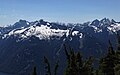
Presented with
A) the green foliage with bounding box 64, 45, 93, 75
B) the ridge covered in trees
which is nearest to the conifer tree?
the ridge covered in trees

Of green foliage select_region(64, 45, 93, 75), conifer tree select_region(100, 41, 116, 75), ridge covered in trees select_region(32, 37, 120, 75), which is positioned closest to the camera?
green foliage select_region(64, 45, 93, 75)

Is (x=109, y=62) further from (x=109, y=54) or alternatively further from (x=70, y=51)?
(x=70, y=51)

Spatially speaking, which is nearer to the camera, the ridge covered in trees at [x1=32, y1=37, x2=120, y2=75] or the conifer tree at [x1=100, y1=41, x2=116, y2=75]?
Result: the ridge covered in trees at [x1=32, y1=37, x2=120, y2=75]

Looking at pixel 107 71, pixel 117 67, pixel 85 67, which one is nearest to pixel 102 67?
pixel 107 71

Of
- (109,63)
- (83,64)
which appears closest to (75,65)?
(83,64)

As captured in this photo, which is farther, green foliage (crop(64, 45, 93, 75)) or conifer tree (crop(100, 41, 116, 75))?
conifer tree (crop(100, 41, 116, 75))

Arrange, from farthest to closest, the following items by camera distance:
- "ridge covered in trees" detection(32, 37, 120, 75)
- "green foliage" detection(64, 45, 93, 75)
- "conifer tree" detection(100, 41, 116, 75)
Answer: "conifer tree" detection(100, 41, 116, 75), "ridge covered in trees" detection(32, 37, 120, 75), "green foliage" detection(64, 45, 93, 75)

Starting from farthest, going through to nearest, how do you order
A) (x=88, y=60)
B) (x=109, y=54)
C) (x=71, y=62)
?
(x=109, y=54) → (x=88, y=60) → (x=71, y=62)

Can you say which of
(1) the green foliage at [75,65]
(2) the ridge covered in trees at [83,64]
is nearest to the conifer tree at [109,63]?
(2) the ridge covered in trees at [83,64]

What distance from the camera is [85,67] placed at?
126 ft

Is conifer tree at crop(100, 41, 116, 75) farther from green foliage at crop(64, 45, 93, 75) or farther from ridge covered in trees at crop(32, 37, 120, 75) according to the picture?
green foliage at crop(64, 45, 93, 75)

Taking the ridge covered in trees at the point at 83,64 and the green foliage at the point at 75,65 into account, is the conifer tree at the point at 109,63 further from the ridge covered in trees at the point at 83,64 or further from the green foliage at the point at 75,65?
the green foliage at the point at 75,65

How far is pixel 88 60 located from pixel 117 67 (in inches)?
179

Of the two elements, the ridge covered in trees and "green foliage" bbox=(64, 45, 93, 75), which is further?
the ridge covered in trees
